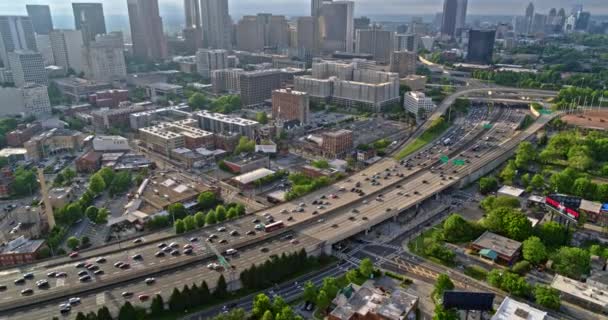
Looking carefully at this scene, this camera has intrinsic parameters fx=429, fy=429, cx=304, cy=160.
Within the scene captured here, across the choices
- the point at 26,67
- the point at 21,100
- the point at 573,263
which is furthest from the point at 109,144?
the point at 573,263

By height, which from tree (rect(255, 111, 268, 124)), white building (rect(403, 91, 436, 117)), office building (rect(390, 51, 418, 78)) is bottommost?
tree (rect(255, 111, 268, 124))

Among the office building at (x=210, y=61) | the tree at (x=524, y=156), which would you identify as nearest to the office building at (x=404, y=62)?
the office building at (x=210, y=61)

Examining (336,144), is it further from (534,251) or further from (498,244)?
(534,251)

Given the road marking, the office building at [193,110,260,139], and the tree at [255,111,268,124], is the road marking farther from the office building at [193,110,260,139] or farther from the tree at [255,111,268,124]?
the tree at [255,111,268,124]

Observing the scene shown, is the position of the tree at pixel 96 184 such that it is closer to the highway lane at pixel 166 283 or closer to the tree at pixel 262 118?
the highway lane at pixel 166 283

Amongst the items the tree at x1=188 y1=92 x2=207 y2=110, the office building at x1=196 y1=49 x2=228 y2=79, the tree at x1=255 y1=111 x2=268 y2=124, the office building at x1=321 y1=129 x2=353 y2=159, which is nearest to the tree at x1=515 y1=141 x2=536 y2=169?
the office building at x1=321 y1=129 x2=353 y2=159

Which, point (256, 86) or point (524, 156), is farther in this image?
point (256, 86)

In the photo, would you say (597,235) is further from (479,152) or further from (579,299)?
(479,152)

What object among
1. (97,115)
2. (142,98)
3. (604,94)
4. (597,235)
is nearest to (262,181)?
(597,235)
